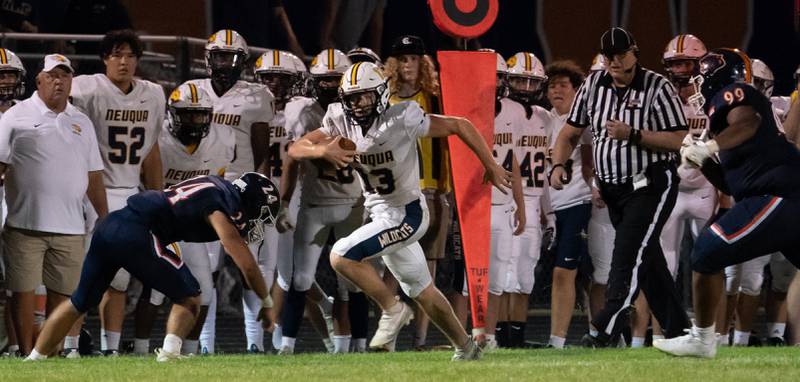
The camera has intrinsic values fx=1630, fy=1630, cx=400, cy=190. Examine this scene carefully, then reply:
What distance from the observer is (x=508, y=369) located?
24.7 feet

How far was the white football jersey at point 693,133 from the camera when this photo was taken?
34.2 feet

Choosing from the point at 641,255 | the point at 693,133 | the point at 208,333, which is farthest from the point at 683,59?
the point at 208,333

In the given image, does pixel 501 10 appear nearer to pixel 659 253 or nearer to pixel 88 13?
pixel 88 13

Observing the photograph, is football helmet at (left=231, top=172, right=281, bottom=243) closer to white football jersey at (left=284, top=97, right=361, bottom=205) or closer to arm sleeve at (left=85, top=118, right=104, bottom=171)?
arm sleeve at (left=85, top=118, right=104, bottom=171)

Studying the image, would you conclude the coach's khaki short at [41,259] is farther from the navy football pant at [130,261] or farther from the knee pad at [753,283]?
the knee pad at [753,283]

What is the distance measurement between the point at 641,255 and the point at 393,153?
1512 millimetres

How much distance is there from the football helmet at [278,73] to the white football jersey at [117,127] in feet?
3.33

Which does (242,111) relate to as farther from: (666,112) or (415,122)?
(666,112)

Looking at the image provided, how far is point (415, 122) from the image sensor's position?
27.5 feet

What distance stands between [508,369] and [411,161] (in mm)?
1470

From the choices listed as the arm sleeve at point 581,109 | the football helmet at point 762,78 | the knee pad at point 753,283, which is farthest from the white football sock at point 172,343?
the football helmet at point 762,78

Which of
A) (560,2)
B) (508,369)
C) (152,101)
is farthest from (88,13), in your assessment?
(508,369)

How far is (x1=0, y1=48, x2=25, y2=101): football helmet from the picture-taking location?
995cm

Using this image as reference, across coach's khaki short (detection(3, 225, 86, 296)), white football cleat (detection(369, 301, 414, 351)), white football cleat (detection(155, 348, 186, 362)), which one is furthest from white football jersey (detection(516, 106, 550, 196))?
white football cleat (detection(155, 348, 186, 362))
